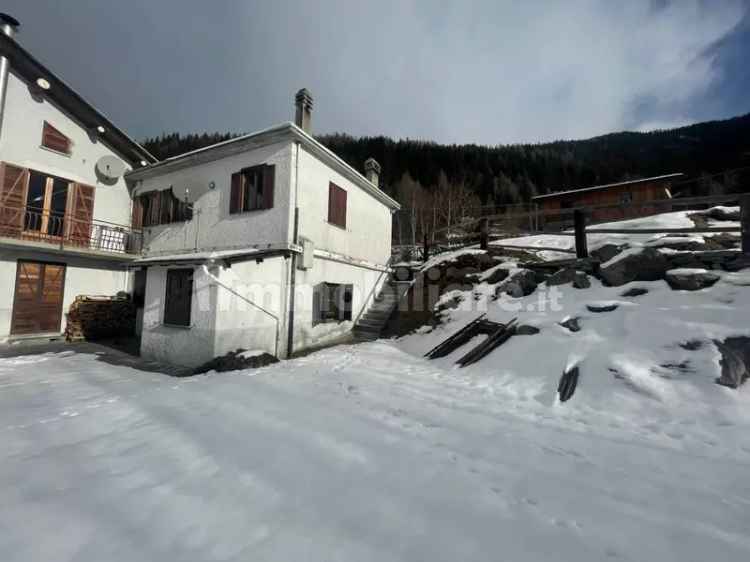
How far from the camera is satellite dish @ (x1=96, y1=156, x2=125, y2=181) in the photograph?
11938mm

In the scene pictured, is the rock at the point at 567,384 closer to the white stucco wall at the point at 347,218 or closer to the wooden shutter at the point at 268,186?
the white stucco wall at the point at 347,218

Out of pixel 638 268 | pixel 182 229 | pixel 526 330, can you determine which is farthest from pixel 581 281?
pixel 182 229

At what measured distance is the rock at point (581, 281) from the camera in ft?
22.5

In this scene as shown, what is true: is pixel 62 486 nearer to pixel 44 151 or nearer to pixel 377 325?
pixel 377 325

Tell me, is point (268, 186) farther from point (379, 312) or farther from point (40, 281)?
point (40, 281)

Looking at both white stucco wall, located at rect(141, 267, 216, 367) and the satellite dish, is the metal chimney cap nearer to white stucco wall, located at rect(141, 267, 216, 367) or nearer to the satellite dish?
→ the satellite dish

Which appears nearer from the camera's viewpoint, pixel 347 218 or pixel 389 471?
pixel 389 471

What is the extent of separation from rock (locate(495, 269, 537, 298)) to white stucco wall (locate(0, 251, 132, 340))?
14746 mm

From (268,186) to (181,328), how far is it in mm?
4607

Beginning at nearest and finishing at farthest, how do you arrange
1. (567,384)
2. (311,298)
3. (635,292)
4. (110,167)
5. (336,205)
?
(567,384)
(635,292)
(311,298)
(336,205)
(110,167)

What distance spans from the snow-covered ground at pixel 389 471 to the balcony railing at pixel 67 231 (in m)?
8.34

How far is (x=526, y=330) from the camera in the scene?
19.7 feet

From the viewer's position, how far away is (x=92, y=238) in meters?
11.6

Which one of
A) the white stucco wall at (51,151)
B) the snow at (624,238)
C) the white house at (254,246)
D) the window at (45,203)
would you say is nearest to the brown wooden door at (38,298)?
the window at (45,203)
